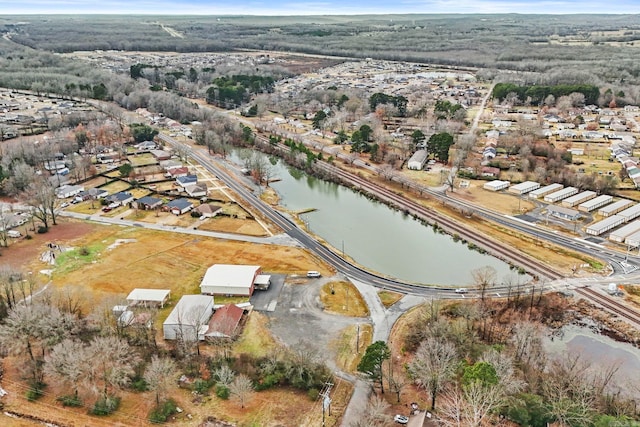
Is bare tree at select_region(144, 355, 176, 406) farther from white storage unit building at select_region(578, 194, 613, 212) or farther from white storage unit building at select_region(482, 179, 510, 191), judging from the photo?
white storage unit building at select_region(578, 194, 613, 212)

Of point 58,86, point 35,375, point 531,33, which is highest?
point 531,33

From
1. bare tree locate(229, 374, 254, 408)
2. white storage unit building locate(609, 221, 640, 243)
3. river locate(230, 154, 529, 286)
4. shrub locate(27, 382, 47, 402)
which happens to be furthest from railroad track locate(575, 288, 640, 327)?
shrub locate(27, 382, 47, 402)

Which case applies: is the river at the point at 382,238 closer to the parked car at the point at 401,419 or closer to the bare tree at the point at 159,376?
the parked car at the point at 401,419

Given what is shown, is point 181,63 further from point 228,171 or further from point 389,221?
point 389,221

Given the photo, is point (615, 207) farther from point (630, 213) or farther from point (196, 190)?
point (196, 190)

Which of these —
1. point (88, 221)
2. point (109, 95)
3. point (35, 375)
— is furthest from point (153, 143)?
point (35, 375)

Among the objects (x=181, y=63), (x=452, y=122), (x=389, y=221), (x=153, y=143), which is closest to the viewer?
(x=389, y=221)
